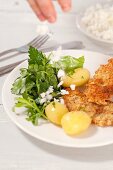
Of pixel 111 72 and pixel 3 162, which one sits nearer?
pixel 3 162

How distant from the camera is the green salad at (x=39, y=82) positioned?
1.05 metres

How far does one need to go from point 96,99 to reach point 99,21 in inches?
21.5

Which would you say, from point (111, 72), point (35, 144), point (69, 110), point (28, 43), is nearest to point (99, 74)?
point (111, 72)

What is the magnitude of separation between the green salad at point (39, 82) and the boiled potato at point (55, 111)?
0.06ft

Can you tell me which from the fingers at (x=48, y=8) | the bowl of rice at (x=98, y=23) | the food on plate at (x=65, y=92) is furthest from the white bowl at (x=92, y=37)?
the fingers at (x=48, y=8)

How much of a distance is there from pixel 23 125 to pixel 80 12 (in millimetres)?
771

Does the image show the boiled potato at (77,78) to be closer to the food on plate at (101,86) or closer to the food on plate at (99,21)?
the food on plate at (101,86)

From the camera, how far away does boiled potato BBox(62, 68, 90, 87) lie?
3.76ft

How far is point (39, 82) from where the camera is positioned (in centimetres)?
112

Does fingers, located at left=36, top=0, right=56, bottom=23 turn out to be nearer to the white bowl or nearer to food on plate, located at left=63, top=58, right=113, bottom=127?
food on plate, located at left=63, top=58, right=113, bottom=127

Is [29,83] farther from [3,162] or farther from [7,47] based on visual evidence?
[7,47]

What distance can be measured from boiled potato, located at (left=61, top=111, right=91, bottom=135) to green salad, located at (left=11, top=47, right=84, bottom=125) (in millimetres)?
75

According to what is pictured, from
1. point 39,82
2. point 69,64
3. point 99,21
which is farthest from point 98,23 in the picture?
point 39,82

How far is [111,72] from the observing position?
115cm
